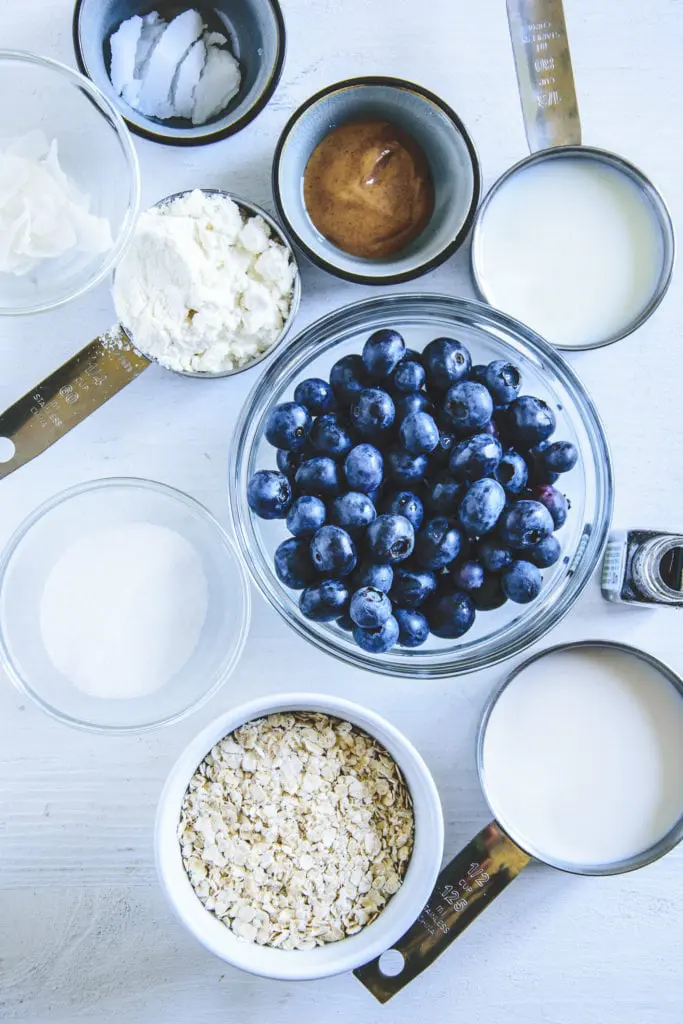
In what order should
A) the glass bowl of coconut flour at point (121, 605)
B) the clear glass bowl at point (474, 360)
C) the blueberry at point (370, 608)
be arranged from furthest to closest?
the glass bowl of coconut flour at point (121, 605)
the clear glass bowl at point (474, 360)
the blueberry at point (370, 608)

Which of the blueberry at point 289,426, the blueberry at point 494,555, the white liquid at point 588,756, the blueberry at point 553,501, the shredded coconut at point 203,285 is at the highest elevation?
the shredded coconut at point 203,285

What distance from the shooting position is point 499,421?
801 mm

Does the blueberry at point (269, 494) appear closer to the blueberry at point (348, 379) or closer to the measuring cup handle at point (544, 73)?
the blueberry at point (348, 379)

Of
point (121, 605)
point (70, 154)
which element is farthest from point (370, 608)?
point (70, 154)

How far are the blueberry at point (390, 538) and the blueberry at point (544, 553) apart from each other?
0.11 meters

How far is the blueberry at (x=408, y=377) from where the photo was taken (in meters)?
0.77

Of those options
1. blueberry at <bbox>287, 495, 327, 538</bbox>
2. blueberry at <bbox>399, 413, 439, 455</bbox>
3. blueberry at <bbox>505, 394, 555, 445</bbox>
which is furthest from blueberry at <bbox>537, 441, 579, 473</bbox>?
blueberry at <bbox>287, 495, 327, 538</bbox>

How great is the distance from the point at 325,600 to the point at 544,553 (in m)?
0.20

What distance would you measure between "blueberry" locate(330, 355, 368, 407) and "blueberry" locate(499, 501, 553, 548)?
0.19 m

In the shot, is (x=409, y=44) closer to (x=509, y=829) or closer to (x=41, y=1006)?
(x=509, y=829)

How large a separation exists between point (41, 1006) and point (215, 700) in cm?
43

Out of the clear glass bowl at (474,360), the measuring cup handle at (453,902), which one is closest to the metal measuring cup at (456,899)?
the measuring cup handle at (453,902)

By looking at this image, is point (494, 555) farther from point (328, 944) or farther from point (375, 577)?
point (328, 944)

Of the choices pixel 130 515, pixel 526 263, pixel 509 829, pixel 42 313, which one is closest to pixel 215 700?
pixel 130 515
